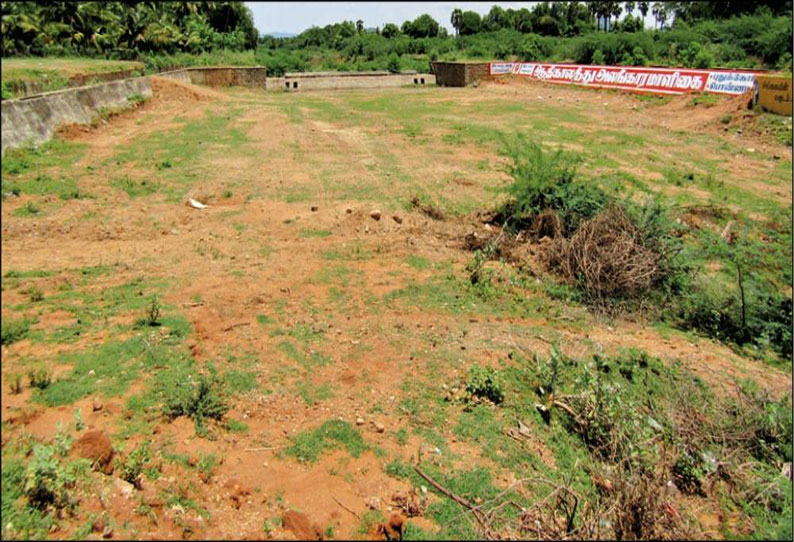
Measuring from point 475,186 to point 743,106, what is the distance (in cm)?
1275

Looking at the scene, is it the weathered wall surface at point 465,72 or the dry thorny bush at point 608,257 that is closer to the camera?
the dry thorny bush at point 608,257

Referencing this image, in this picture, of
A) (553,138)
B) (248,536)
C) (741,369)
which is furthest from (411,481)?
(553,138)

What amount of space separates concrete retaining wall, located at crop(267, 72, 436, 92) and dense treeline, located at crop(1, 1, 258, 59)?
5480 millimetres

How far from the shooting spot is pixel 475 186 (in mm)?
11641

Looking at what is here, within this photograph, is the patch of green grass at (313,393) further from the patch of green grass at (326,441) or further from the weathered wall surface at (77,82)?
the weathered wall surface at (77,82)

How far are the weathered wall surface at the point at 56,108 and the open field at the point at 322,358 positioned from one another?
0.47 meters

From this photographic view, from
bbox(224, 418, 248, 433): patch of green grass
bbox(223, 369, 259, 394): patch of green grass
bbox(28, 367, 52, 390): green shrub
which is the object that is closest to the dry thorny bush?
bbox(223, 369, 259, 394): patch of green grass

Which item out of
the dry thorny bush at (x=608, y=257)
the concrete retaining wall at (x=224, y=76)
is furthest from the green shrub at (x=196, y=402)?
the concrete retaining wall at (x=224, y=76)

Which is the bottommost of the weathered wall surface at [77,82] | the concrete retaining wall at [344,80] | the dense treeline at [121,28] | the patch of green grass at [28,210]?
the patch of green grass at [28,210]

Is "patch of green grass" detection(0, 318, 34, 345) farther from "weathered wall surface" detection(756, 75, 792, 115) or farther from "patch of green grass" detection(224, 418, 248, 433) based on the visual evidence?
"weathered wall surface" detection(756, 75, 792, 115)

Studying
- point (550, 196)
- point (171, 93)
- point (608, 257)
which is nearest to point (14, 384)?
point (608, 257)

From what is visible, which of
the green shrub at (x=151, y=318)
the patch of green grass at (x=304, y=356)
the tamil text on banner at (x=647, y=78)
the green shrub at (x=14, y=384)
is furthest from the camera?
the tamil text on banner at (x=647, y=78)

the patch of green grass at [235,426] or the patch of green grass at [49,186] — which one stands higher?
the patch of green grass at [49,186]

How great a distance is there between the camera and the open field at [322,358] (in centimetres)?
369
